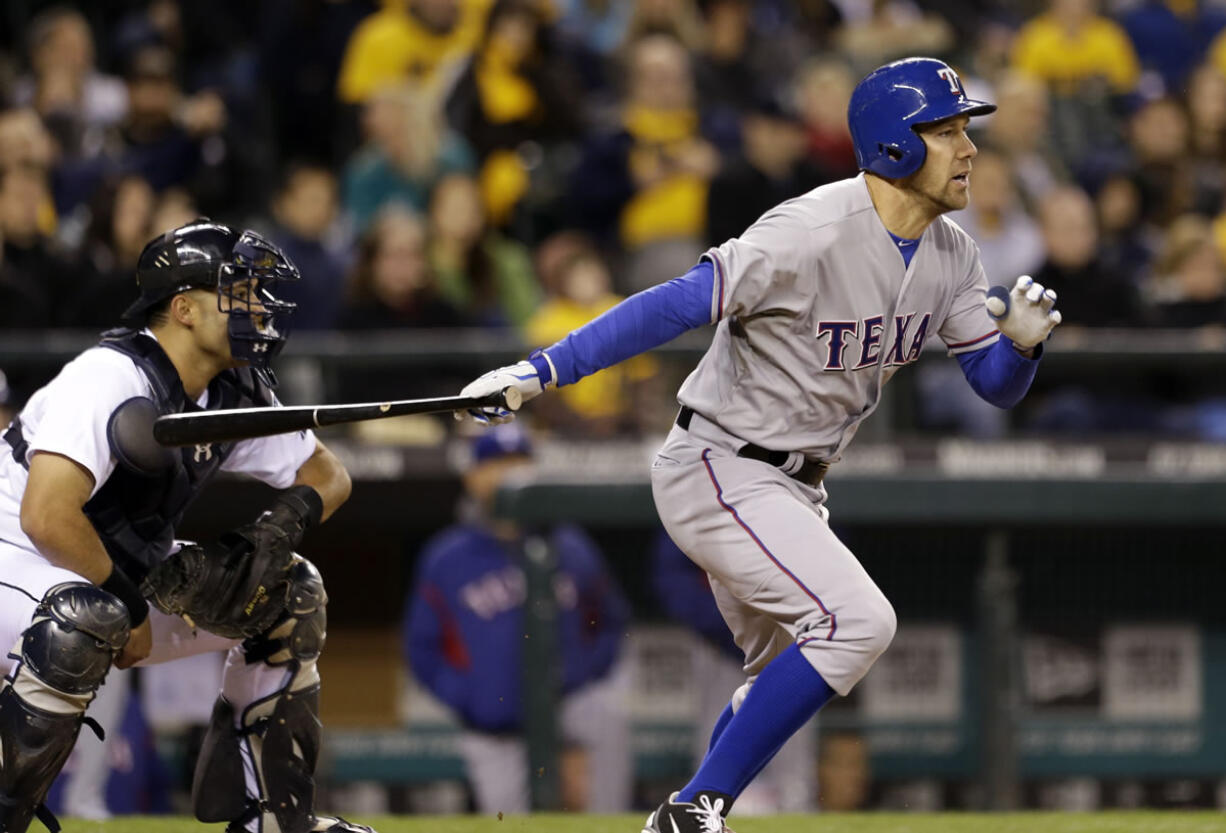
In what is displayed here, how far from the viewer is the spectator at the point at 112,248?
7.54 m

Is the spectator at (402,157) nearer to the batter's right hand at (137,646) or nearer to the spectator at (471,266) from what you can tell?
the spectator at (471,266)

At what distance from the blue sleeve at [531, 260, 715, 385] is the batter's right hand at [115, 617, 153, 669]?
106cm

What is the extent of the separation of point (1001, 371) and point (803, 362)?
1.67 ft

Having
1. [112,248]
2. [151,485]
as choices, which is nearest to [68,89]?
[112,248]

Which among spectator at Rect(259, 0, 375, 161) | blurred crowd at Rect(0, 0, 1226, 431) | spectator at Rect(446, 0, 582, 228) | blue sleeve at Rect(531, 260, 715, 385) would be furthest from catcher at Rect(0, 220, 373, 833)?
spectator at Rect(259, 0, 375, 161)

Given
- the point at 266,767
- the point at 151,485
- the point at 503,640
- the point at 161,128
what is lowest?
the point at 266,767

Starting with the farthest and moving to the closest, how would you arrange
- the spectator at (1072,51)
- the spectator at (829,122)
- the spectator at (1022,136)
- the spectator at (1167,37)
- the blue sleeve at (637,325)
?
the spectator at (1167,37)
the spectator at (1072,51)
the spectator at (1022,136)
the spectator at (829,122)
the blue sleeve at (637,325)

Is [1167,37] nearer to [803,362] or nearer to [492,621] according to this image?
[492,621]

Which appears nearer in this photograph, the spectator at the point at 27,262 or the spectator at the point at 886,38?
the spectator at the point at 27,262

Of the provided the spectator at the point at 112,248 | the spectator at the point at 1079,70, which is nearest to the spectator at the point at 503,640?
the spectator at the point at 112,248

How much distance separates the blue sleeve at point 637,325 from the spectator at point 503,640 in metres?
2.74

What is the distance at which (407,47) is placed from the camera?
30.4 ft

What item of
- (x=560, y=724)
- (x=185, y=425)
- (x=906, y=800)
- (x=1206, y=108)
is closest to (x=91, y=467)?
(x=185, y=425)

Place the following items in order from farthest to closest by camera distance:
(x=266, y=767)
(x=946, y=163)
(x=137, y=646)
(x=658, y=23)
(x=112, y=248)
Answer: (x=658, y=23) < (x=112, y=248) < (x=266, y=767) < (x=946, y=163) < (x=137, y=646)
